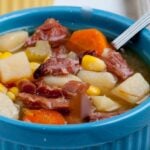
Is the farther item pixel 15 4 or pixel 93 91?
pixel 15 4

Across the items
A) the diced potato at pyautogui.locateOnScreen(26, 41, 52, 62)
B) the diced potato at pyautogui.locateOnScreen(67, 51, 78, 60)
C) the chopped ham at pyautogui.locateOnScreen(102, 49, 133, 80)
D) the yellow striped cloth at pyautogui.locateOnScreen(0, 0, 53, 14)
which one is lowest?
the chopped ham at pyautogui.locateOnScreen(102, 49, 133, 80)

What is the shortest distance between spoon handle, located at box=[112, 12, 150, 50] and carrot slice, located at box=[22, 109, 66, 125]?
0.71 feet

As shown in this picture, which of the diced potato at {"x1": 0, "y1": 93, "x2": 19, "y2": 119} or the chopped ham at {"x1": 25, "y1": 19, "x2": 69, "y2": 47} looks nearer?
the diced potato at {"x1": 0, "y1": 93, "x2": 19, "y2": 119}

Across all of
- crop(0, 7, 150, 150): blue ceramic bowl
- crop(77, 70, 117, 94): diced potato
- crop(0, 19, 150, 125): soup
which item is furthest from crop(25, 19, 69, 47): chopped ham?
crop(0, 7, 150, 150): blue ceramic bowl

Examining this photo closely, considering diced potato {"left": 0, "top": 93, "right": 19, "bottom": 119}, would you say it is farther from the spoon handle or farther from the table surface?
the table surface

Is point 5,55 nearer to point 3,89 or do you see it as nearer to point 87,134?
point 3,89

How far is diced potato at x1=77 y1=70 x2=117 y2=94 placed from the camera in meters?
0.82

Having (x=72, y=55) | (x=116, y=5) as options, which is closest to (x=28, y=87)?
(x=72, y=55)

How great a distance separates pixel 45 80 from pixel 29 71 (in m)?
0.03

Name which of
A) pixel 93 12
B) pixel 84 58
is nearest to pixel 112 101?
pixel 84 58

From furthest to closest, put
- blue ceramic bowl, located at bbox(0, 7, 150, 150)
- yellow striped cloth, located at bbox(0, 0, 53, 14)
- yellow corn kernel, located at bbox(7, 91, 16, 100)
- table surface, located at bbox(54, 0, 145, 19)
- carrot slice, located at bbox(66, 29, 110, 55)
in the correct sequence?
table surface, located at bbox(54, 0, 145, 19) → yellow striped cloth, located at bbox(0, 0, 53, 14) → carrot slice, located at bbox(66, 29, 110, 55) → yellow corn kernel, located at bbox(7, 91, 16, 100) → blue ceramic bowl, located at bbox(0, 7, 150, 150)

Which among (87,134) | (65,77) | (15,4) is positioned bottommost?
(87,134)

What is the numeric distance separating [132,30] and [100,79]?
11cm

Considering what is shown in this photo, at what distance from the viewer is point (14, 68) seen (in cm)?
82
